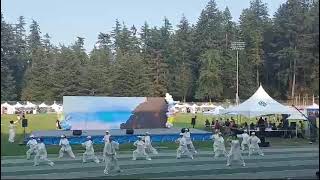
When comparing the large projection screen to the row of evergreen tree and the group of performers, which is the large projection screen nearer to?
the group of performers

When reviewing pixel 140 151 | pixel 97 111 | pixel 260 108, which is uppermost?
pixel 260 108

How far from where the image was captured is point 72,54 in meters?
101

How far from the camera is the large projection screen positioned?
135 feet

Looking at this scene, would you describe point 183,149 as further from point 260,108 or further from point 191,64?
point 191,64

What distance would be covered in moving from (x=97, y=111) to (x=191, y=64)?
66.4 metres

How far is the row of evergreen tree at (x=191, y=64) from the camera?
95.9m

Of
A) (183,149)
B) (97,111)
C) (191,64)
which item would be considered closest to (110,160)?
(183,149)

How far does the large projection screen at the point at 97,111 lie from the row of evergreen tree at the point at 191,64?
51.4m

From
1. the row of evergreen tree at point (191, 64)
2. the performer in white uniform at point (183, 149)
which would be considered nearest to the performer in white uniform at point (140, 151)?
the performer in white uniform at point (183, 149)

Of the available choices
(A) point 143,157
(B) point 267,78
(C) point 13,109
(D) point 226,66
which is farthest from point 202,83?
(A) point 143,157

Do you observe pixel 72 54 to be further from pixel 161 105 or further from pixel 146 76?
pixel 161 105

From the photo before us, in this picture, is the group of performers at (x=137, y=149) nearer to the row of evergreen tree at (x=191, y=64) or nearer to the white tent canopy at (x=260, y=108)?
the white tent canopy at (x=260, y=108)

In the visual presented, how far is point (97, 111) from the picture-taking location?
4181 cm

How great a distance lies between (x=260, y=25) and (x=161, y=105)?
222ft
